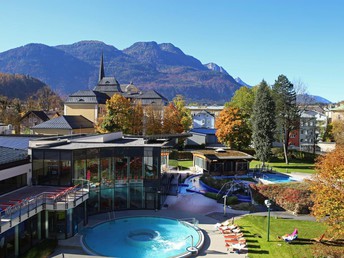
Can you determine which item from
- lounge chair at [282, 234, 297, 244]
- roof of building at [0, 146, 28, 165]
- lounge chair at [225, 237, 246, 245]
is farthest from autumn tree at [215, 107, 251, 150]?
roof of building at [0, 146, 28, 165]

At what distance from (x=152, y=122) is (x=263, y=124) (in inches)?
710

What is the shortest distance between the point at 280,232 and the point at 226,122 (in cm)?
3215

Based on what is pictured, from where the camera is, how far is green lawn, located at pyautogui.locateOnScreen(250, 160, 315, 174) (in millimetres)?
47763

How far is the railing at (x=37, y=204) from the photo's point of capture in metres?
17.2

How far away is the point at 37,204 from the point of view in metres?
19.6

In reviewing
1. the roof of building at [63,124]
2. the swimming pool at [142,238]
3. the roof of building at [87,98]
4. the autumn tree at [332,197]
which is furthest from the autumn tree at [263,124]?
the roof of building at [87,98]

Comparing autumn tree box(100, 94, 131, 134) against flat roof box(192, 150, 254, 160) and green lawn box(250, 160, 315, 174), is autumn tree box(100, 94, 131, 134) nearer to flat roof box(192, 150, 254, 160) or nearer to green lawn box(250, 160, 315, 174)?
flat roof box(192, 150, 254, 160)

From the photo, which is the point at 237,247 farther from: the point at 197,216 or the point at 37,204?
the point at 37,204

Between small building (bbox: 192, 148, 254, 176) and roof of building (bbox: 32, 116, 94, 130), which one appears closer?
small building (bbox: 192, 148, 254, 176)

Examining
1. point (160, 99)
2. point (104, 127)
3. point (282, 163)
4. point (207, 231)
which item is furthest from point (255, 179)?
point (160, 99)

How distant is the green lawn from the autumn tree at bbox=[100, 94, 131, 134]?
20.5 m

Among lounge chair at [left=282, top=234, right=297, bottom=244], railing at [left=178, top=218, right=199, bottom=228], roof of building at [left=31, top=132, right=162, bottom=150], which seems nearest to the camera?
lounge chair at [left=282, top=234, right=297, bottom=244]

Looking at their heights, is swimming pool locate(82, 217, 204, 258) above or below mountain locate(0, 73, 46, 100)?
below

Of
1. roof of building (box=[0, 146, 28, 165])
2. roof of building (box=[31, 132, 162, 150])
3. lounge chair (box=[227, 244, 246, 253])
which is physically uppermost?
roof of building (box=[31, 132, 162, 150])
